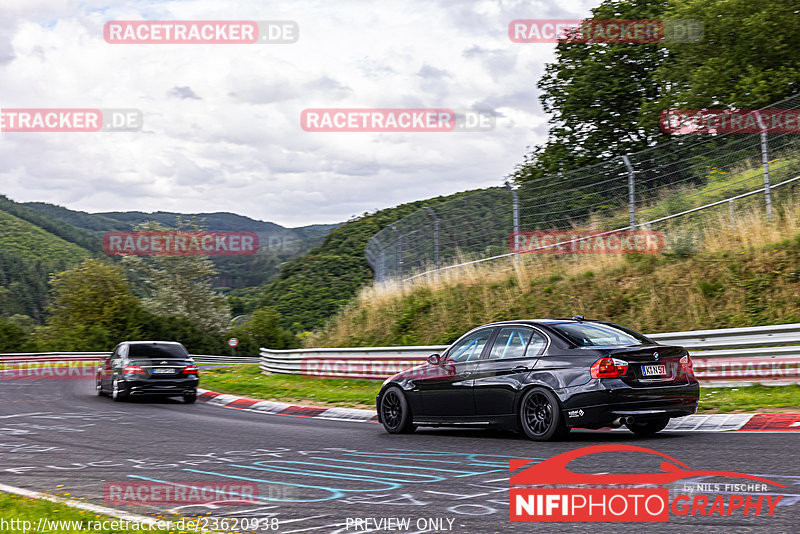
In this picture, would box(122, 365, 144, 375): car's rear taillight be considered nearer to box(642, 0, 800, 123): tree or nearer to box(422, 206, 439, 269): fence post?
box(422, 206, 439, 269): fence post

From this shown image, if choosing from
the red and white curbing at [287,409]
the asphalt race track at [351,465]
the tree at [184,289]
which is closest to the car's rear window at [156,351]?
the red and white curbing at [287,409]

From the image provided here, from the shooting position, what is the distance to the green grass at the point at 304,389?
17.6 metres

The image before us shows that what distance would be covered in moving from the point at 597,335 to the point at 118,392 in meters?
14.5

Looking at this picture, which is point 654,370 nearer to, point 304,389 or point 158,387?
point 304,389

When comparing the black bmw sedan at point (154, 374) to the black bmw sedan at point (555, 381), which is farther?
the black bmw sedan at point (154, 374)

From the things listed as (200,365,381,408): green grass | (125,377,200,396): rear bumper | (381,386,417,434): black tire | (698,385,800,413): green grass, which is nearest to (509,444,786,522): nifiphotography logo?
(698,385,800,413): green grass

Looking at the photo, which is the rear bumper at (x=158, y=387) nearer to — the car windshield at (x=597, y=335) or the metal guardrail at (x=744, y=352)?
the metal guardrail at (x=744, y=352)

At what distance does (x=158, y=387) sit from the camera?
808 inches

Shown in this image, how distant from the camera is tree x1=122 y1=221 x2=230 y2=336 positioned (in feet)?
276

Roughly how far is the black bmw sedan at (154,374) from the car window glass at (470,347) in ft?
36.6

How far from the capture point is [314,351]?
24719mm

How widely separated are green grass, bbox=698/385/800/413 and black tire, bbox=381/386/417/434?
395 centimetres

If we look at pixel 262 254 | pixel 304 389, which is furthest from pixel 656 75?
pixel 262 254

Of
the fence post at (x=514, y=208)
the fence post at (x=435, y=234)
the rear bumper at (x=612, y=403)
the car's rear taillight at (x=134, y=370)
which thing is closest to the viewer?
the rear bumper at (x=612, y=403)
